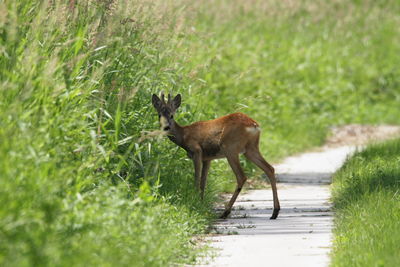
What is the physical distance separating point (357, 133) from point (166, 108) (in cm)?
1276

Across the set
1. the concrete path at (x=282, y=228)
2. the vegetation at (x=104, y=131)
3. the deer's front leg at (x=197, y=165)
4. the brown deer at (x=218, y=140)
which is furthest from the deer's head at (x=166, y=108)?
the concrete path at (x=282, y=228)

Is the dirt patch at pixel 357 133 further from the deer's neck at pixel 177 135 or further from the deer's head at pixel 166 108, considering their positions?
the deer's head at pixel 166 108

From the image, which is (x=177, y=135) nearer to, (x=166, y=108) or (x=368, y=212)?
(x=166, y=108)

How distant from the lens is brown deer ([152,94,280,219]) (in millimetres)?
11344

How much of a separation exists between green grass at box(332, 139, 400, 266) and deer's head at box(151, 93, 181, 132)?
7.17 feet

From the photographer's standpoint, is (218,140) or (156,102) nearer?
(156,102)

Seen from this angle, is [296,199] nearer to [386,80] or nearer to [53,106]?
[53,106]

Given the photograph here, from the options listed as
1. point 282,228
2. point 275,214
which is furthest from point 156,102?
point 282,228

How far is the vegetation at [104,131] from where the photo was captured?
6.51 meters

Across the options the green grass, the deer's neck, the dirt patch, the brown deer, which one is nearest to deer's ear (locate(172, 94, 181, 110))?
the brown deer

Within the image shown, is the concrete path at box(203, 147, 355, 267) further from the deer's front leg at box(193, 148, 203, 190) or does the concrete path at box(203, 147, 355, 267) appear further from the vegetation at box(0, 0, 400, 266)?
the deer's front leg at box(193, 148, 203, 190)

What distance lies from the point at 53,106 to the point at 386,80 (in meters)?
19.7

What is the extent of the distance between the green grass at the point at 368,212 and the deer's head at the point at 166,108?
2.18 metres

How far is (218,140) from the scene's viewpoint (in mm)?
11398
